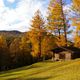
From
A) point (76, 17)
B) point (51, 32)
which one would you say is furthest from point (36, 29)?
point (76, 17)

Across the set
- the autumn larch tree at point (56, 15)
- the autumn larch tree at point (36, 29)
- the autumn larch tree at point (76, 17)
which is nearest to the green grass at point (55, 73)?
the autumn larch tree at point (76, 17)

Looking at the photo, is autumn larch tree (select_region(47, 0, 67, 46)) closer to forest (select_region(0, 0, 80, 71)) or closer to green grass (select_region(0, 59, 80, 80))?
forest (select_region(0, 0, 80, 71))

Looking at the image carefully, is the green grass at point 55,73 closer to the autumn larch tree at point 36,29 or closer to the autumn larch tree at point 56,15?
the autumn larch tree at point 56,15

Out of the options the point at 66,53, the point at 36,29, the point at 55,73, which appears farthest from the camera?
the point at 36,29

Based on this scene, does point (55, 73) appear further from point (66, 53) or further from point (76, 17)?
point (66, 53)

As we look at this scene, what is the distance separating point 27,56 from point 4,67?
41.0 ft

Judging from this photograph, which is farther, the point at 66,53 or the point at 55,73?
the point at 66,53

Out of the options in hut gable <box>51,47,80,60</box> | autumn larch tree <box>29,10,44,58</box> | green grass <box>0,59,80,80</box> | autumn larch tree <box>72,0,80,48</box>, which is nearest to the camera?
green grass <box>0,59,80,80</box>

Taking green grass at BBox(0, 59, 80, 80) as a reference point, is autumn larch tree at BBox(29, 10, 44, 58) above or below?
above

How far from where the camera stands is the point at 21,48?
322 ft

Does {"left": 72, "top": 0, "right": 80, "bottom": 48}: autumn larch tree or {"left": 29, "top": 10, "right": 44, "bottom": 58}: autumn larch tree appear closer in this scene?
{"left": 72, "top": 0, "right": 80, "bottom": 48}: autumn larch tree

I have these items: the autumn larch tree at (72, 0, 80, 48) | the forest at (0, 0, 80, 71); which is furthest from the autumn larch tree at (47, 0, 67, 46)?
the autumn larch tree at (72, 0, 80, 48)

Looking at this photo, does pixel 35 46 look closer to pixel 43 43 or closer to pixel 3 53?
pixel 43 43

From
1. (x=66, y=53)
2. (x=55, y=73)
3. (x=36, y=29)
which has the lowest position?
(x=55, y=73)
